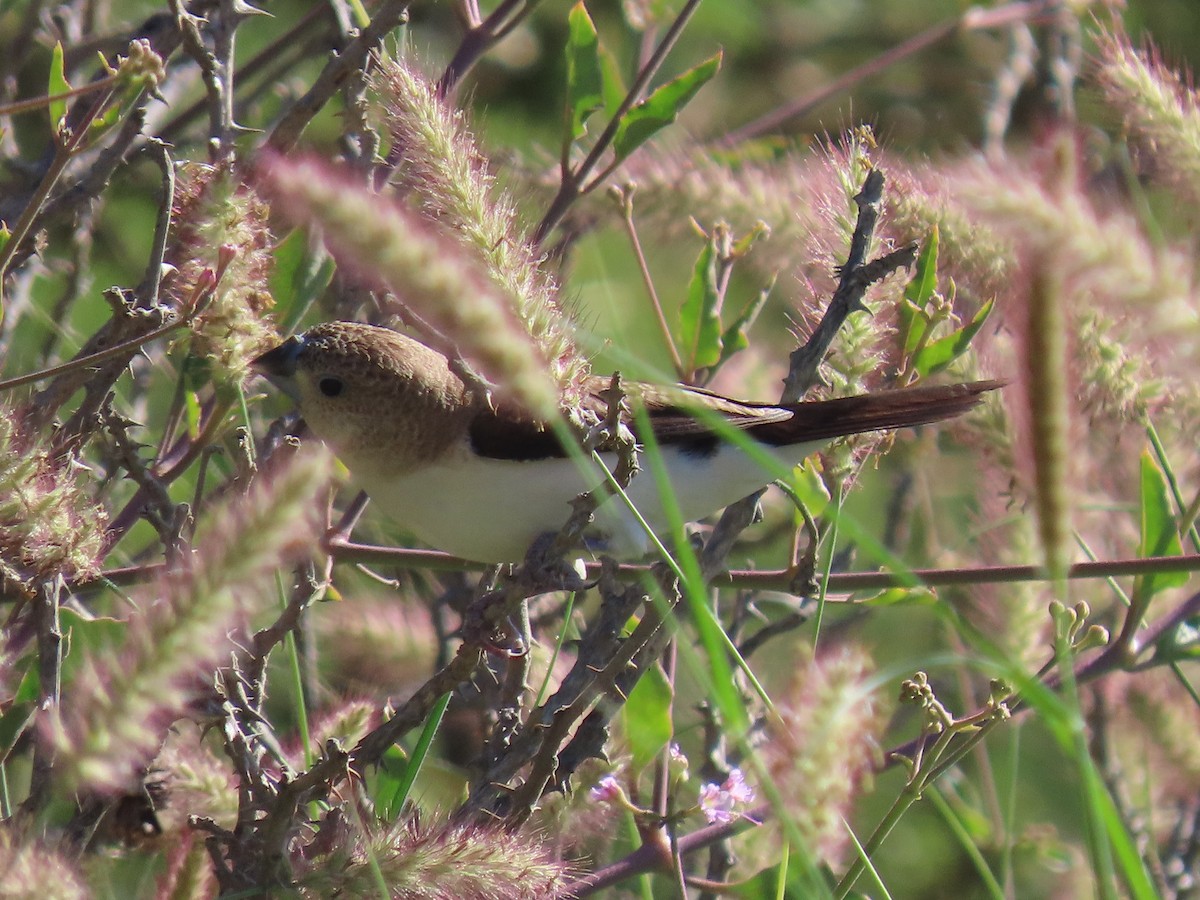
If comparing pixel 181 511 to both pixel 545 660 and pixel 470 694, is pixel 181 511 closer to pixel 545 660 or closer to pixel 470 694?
pixel 545 660

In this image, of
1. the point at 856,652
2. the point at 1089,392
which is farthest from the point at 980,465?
the point at 856,652

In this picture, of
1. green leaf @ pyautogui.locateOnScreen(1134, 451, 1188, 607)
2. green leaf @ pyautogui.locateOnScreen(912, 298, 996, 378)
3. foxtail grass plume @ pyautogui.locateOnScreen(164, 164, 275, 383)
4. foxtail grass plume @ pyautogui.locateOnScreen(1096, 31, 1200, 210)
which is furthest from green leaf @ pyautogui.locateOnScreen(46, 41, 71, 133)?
green leaf @ pyautogui.locateOnScreen(1134, 451, 1188, 607)

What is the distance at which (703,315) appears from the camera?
249 cm

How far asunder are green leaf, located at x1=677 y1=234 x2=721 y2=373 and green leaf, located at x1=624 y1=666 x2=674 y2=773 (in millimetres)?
773

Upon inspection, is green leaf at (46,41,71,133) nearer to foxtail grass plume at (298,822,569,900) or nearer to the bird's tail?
foxtail grass plume at (298,822,569,900)

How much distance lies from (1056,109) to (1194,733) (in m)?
1.93

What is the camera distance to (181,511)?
169cm

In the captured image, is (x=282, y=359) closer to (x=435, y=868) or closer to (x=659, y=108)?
(x=659, y=108)

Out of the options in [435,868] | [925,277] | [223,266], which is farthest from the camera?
[925,277]

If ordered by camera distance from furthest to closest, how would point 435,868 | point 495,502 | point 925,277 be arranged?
point 495,502
point 925,277
point 435,868

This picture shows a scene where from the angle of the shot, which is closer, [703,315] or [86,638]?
[86,638]

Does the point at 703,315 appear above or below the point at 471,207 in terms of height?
below

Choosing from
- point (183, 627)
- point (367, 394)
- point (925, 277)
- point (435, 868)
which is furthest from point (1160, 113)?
point (183, 627)

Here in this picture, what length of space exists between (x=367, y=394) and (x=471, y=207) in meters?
0.72
